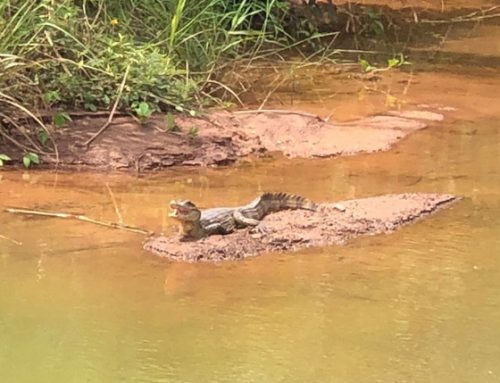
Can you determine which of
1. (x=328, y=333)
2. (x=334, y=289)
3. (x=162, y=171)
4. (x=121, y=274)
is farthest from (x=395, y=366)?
(x=162, y=171)

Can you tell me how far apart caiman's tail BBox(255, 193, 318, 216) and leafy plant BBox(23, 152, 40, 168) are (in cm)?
149

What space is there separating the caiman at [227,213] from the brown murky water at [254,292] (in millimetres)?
241

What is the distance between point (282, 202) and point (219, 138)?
1319 mm

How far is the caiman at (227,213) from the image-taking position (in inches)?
197

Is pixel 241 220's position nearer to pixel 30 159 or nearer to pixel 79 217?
pixel 79 217

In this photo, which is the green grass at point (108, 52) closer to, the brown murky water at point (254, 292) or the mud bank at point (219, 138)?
the mud bank at point (219, 138)

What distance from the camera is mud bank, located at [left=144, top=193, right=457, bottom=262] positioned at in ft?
16.0

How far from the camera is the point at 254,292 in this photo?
14.4ft

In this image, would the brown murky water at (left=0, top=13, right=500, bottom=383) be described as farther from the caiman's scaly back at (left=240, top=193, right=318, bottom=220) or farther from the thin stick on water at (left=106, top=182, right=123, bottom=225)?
the caiman's scaly back at (left=240, top=193, right=318, bottom=220)

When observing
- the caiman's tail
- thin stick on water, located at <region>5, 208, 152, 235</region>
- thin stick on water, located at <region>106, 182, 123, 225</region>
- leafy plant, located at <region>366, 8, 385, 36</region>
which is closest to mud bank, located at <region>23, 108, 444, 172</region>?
thin stick on water, located at <region>106, 182, 123, 225</region>

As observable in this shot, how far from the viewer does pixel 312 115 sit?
723cm

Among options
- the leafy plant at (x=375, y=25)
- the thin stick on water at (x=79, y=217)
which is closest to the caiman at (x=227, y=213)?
the thin stick on water at (x=79, y=217)

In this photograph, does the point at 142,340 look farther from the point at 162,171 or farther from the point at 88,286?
the point at 162,171

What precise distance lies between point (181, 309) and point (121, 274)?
463mm
